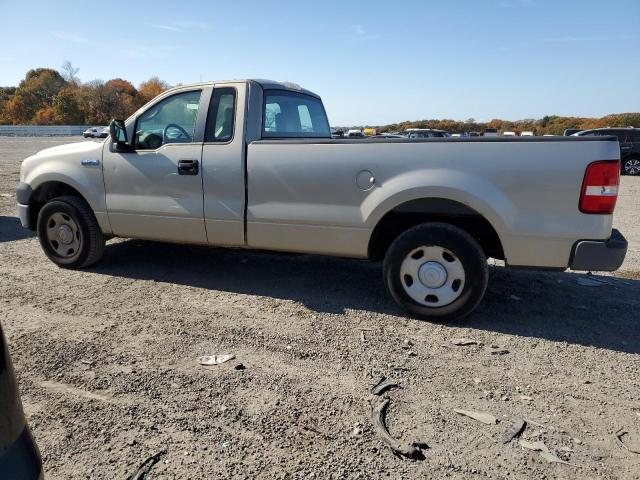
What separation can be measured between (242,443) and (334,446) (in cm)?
46

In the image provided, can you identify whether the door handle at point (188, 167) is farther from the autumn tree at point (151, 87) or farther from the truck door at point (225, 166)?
the autumn tree at point (151, 87)

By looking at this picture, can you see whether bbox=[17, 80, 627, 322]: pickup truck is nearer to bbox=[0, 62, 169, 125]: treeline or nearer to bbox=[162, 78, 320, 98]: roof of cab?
bbox=[162, 78, 320, 98]: roof of cab

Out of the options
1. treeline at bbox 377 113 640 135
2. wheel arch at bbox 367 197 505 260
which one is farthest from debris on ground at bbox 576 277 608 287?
treeline at bbox 377 113 640 135

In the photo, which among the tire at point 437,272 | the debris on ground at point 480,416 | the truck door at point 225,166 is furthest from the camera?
the truck door at point 225,166

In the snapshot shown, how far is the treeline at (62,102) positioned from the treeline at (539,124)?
45393mm

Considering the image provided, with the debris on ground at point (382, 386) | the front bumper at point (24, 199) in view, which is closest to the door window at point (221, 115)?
the front bumper at point (24, 199)

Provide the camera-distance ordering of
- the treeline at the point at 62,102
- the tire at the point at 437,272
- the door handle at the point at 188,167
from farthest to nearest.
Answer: the treeline at the point at 62,102, the door handle at the point at 188,167, the tire at the point at 437,272

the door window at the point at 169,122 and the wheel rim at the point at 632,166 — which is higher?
the door window at the point at 169,122

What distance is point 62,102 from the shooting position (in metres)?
68.2

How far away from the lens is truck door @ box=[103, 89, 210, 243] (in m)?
4.48

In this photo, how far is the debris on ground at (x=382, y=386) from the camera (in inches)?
112

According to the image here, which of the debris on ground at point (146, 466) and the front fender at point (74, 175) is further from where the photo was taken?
the front fender at point (74, 175)

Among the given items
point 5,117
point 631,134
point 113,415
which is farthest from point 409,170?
point 5,117

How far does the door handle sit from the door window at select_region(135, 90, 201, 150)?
24cm
